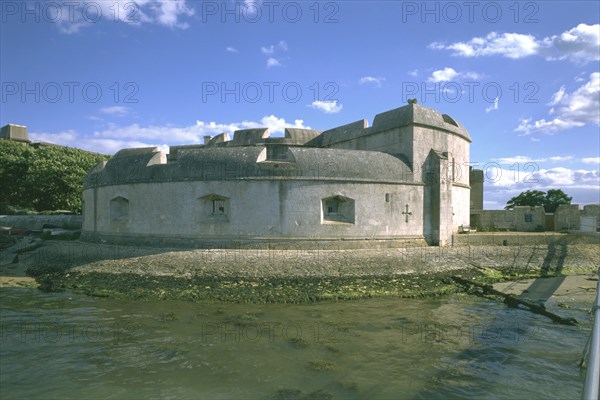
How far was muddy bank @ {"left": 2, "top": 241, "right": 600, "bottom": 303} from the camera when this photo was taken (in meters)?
11.3

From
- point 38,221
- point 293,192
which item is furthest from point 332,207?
point 38,221

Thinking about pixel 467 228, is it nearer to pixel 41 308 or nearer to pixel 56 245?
pixel 41 308

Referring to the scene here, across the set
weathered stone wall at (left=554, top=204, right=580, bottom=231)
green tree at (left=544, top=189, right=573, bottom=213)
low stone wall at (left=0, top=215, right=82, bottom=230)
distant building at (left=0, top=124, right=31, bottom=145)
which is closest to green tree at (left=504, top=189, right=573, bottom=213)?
green tree at (left=544, top=189, right=573, bottom=213)

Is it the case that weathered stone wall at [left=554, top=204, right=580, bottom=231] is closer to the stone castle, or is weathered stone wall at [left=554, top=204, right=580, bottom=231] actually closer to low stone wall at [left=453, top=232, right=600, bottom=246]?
low stone wall at [left=453, top=232, right=600, bottom=246]

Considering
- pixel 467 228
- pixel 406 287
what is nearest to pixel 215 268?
pixel 406 287

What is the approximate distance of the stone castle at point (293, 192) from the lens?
13.3m

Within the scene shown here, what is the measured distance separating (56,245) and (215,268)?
31.5ft

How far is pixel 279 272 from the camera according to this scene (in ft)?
39.6

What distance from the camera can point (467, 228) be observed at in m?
17.5

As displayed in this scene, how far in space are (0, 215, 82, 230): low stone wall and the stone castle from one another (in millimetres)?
10774

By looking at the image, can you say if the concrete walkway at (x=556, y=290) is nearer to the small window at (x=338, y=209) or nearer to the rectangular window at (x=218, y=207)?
the small window at (x=338, y=209)

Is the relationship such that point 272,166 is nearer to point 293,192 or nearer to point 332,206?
point 293,192

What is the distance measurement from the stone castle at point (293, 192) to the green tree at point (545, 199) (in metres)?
23.0

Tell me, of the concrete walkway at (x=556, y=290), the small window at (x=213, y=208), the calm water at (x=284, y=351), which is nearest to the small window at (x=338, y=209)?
the small window at (x=213, y=208)
